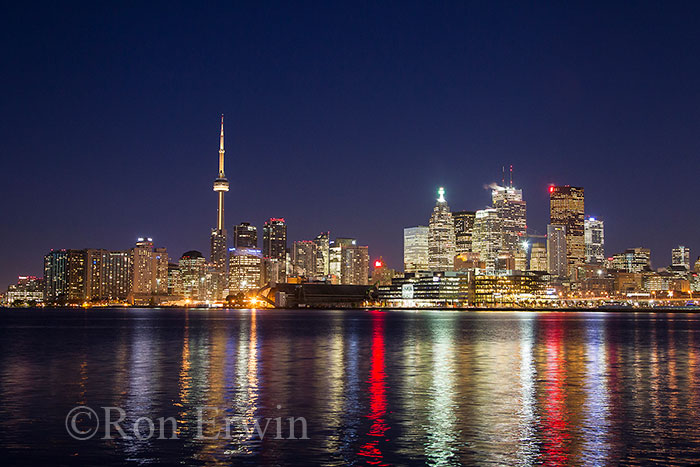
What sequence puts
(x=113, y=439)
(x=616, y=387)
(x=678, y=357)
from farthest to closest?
(x=678, y=357) → (x=616, y=387) → (x=113, y=439)

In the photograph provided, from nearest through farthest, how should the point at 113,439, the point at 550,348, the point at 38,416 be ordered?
the point at 113,439, the point at 38,416, the point at 550,348

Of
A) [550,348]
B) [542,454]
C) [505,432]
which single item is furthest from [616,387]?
[550,348]

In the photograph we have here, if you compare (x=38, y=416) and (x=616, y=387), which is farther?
(x=616, y=387)

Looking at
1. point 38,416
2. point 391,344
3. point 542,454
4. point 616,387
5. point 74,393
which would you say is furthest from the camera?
point 391,344

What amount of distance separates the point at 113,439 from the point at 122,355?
143ft

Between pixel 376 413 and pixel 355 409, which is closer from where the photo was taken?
pixel 376 413

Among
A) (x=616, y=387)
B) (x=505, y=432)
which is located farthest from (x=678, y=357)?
(x=505, y=432)

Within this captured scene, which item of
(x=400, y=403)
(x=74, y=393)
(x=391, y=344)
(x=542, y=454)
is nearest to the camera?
(x=542, y=454)

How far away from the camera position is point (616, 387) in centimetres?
4472

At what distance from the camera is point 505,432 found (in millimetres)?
29688

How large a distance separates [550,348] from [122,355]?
43482 mm

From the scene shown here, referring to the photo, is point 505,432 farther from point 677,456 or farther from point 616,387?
point 616,387

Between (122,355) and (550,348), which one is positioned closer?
(122,355)

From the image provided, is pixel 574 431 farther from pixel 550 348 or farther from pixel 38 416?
pixel 550 348
